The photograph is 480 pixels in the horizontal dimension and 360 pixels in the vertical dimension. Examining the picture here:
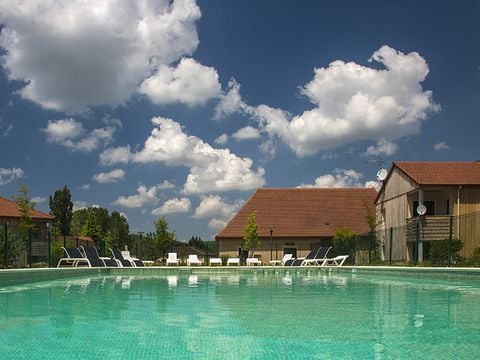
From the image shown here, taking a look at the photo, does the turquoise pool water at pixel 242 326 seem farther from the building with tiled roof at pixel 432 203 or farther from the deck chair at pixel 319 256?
the building with tiled roof at pixel 432 203

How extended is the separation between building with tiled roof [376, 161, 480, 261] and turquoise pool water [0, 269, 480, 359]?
15686 millimetres

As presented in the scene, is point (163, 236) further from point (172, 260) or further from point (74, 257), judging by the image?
point (74, 257)

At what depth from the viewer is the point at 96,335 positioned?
618 cm

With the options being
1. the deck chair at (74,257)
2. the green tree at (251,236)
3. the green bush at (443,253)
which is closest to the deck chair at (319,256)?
the green bush at (443,253)

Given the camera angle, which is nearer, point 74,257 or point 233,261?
point 74,257

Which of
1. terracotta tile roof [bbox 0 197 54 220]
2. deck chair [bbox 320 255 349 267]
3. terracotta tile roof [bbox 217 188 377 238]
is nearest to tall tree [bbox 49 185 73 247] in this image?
terracotta tile roof [bbox 0 197 54 220]

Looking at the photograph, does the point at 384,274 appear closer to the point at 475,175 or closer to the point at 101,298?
the point at 101,298

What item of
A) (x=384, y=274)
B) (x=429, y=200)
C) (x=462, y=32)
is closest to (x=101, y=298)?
(x=384, y=274)

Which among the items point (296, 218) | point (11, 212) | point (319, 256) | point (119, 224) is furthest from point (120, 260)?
point (119, 224)

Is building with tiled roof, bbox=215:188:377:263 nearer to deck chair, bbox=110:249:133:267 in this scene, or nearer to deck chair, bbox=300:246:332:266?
deck chair, bbox=300:246:332:266

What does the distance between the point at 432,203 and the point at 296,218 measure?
12.5m

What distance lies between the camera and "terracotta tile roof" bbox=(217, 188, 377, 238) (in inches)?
1561

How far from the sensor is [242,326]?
678 centimetres

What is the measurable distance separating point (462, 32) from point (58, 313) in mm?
20323
